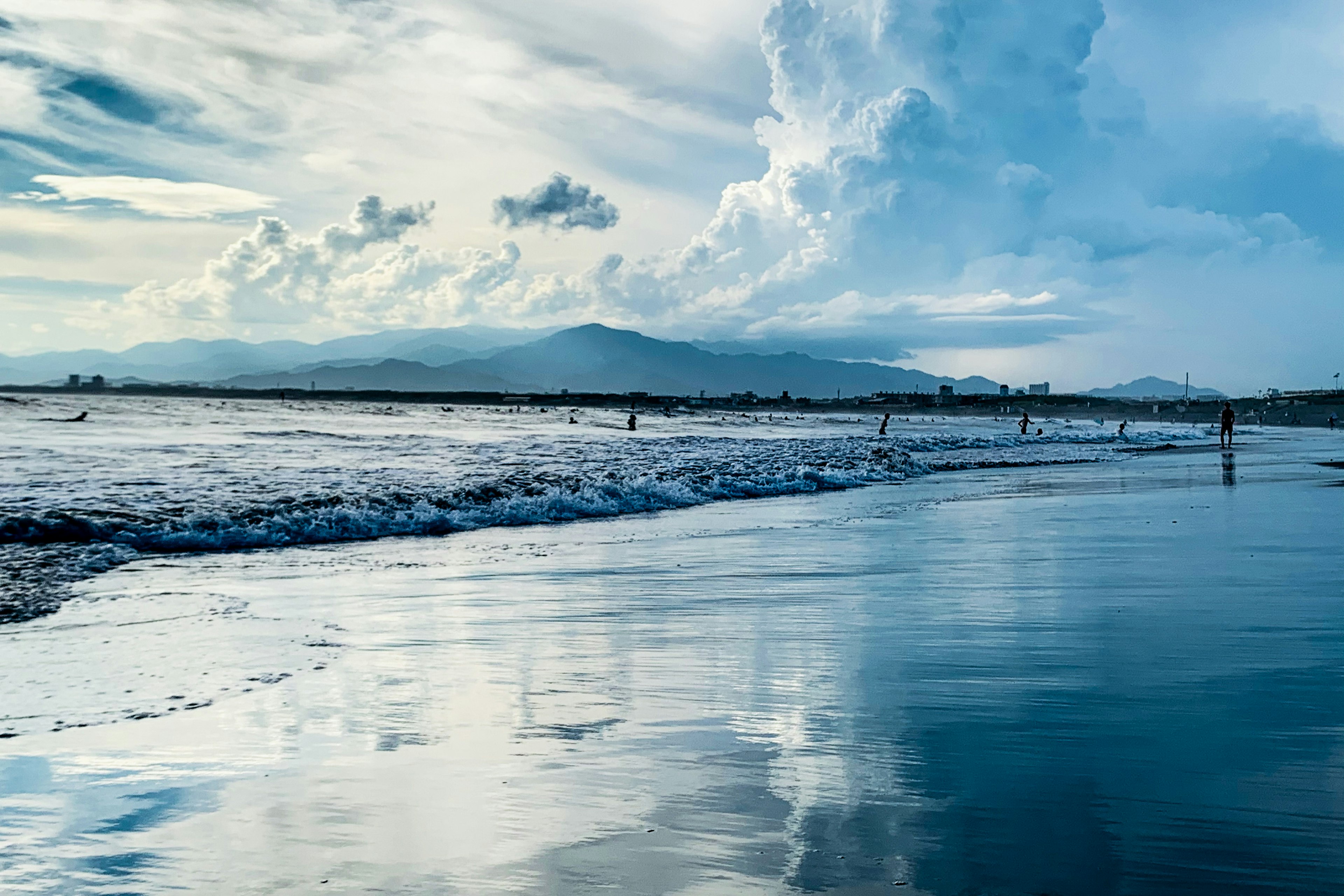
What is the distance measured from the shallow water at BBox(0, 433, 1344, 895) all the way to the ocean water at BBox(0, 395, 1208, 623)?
4.10 meters

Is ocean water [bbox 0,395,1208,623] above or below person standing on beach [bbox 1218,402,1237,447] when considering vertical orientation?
below

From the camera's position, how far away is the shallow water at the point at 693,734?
4.04m

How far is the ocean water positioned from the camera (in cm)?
1622

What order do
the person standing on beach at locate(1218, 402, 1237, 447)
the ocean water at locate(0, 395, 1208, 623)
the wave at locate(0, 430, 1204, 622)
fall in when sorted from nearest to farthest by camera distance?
the wave at locate(0, 430, 1204, 622) → the ocean water at locate(0, 395, 1208, 623) → the person standing on beach at locate(1218, 402, 1237, 447)

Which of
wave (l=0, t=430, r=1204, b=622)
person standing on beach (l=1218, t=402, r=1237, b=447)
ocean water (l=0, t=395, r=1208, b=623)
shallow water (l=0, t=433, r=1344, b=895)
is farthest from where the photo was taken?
person standing on beach (l=1218, t=402, r=1237, b=447)

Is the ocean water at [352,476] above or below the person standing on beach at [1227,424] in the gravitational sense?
below

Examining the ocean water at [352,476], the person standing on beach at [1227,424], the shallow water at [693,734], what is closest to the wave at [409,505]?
the ocean water at [352,476]

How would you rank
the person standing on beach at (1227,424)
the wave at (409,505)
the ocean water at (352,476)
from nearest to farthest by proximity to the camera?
1. the wave at (409,505)
2. the ocean water at (352,476)
3. the person standing on beach at (1227,424)

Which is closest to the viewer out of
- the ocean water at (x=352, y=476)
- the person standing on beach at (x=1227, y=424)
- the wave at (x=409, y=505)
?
the wave at (x=409, y=505)

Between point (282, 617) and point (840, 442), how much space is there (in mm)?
48094

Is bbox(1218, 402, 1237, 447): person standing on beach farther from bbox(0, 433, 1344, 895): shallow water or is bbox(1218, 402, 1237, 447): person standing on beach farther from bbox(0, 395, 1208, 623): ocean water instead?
bbox(0, 433, 1344, 895): shallow water

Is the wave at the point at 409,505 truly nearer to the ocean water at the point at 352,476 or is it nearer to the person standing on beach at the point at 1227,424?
the ocean water at the point at 352,476

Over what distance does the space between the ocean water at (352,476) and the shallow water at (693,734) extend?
13.4 feet

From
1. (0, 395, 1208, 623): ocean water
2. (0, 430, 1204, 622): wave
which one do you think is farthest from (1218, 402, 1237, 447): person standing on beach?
(0, 430, 1204, 622): wave
